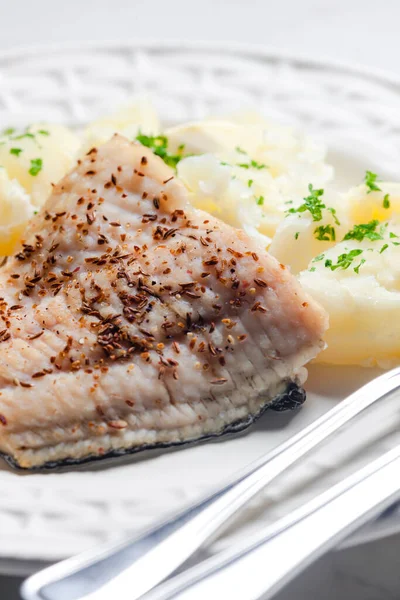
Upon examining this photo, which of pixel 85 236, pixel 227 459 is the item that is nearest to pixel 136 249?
pixel 85 236

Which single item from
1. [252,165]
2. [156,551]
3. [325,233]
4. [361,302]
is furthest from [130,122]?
[156,551]

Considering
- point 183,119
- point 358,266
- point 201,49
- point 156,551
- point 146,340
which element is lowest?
point 156,551

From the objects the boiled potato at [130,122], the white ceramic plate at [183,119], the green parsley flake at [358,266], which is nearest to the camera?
the white ceramic plate at [183,119]

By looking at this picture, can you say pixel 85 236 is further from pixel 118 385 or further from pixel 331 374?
pixel 331 374

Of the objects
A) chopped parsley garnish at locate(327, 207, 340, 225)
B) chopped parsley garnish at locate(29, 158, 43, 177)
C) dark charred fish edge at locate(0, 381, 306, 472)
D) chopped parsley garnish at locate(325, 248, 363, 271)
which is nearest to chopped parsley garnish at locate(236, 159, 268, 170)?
chopped parsley garnish at locate(327, 207, 340, 225)

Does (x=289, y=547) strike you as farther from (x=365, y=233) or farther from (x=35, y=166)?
(x=35, y=166)

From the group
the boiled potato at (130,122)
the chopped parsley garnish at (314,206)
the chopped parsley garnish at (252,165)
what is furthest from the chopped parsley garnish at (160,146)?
the chopped parsley garnish at (314,206)

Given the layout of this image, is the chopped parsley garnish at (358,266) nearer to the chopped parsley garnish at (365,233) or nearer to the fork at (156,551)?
the chopped parsley garnish at (365,233)
